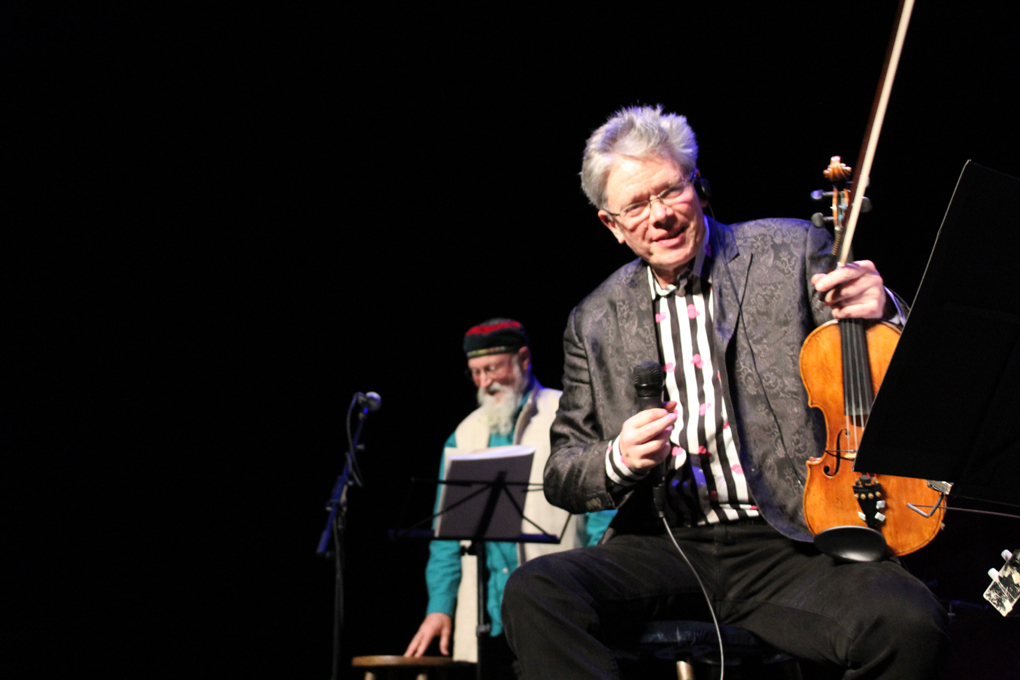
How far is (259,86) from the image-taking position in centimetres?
425

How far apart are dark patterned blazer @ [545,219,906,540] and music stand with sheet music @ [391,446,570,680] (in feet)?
2.74

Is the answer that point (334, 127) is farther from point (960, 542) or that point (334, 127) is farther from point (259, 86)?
point (960, 542)

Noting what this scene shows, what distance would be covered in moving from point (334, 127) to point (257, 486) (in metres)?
2.10

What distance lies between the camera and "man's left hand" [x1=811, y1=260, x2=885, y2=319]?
156cm

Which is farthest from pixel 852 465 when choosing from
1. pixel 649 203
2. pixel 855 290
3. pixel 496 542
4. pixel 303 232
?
pixel 303 232

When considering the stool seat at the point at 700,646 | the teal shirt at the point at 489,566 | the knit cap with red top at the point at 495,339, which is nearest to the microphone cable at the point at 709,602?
the stool seat at the point at 700,646

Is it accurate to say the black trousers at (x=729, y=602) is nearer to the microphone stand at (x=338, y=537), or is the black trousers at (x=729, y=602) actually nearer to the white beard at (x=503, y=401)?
the microphone stand at (x=338, y=537)

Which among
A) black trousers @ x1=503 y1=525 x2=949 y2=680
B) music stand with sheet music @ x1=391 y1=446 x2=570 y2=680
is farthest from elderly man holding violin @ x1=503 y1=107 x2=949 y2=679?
music stand with sheet music @ x1=391 y1=446 x2=570 y2=680

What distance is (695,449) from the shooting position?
189 cm

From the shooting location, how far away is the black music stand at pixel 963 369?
1.09 metres

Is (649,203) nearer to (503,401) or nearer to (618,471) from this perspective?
(618,471)

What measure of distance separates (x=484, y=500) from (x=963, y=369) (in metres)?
2.03

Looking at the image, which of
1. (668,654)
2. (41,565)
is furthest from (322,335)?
(668,654)

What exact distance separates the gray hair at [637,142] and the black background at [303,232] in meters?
1.99
